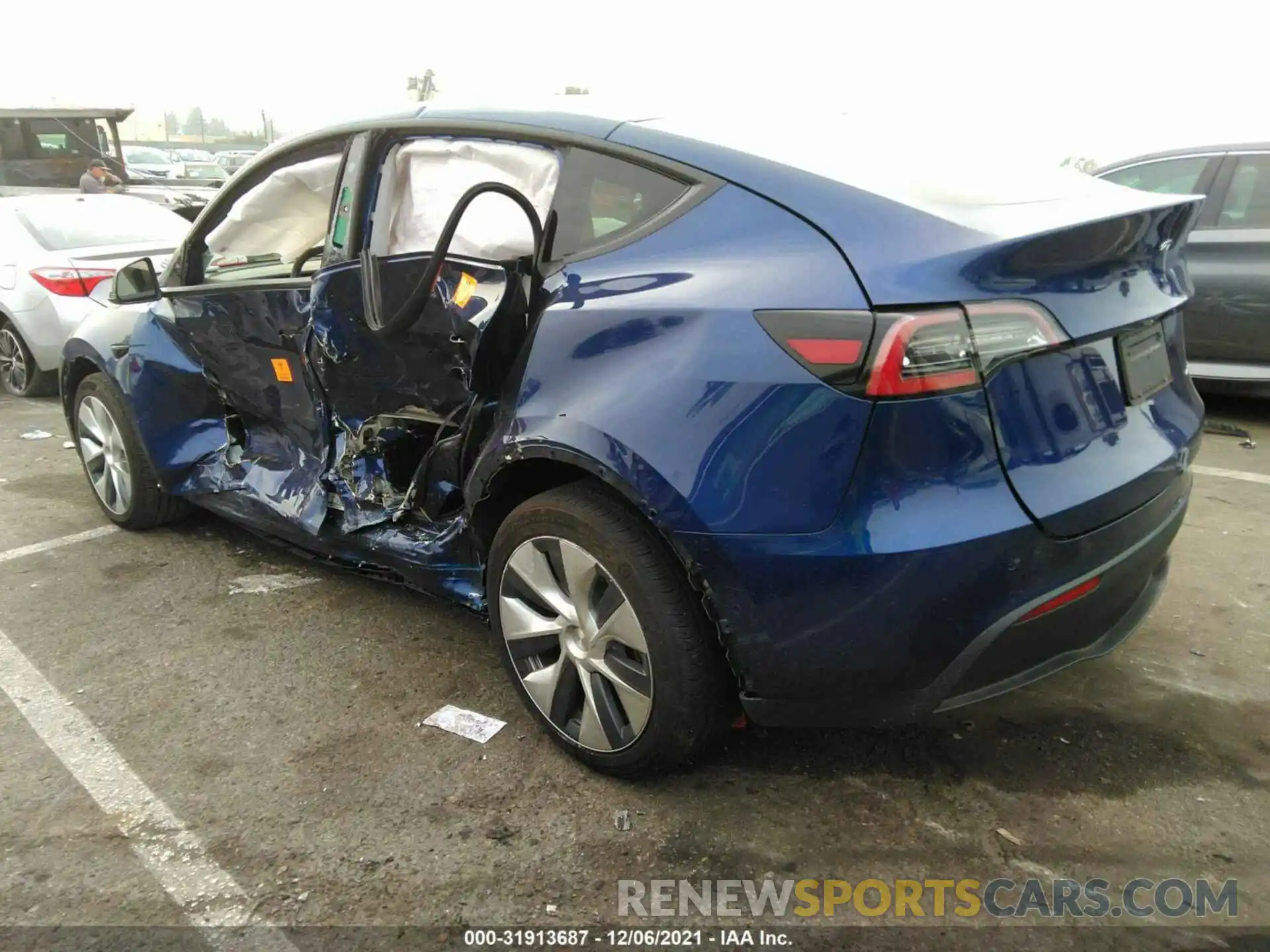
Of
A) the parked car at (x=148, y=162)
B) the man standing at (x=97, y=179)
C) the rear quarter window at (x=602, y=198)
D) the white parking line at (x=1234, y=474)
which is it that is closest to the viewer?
the rear quarter window at (x=602, y=198)

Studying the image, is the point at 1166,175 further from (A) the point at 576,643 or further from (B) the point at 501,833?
(B) the point at 501,833

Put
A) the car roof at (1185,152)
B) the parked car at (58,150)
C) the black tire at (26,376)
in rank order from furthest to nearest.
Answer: the parked car at (58,150) → the black tire at (26,376) → the car roof at (1185,152)

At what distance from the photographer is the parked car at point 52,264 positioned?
653 centimetres

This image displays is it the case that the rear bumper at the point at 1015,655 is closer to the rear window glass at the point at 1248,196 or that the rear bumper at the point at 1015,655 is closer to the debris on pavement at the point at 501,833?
the debris on pavement at the point at 501,833

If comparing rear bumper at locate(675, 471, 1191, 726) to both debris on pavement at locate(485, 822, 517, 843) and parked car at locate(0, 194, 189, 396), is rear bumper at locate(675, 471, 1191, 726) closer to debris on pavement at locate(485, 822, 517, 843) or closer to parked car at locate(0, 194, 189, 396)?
debris on pavement at locate(485, 822, 517, 843)

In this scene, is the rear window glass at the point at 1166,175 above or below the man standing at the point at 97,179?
above

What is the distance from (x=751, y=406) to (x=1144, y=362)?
39.3 inches

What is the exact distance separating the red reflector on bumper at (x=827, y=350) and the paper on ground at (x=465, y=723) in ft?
4.82

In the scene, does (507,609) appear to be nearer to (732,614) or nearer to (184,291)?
(732,614)

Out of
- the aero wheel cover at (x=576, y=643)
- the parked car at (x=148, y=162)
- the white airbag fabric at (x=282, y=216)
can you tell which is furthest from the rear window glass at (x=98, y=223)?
the parked car at (x=148, y=162)

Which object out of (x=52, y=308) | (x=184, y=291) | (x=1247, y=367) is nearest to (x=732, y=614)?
(x=184, y=291)

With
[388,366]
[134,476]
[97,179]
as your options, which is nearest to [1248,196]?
[388,366]

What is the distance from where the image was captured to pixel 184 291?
373 centimetres

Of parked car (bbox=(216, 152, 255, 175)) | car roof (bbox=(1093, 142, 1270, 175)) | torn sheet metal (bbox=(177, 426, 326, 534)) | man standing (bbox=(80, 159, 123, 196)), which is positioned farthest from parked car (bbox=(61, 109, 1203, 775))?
parked car (bbox=(216, 152, 255, 175))
